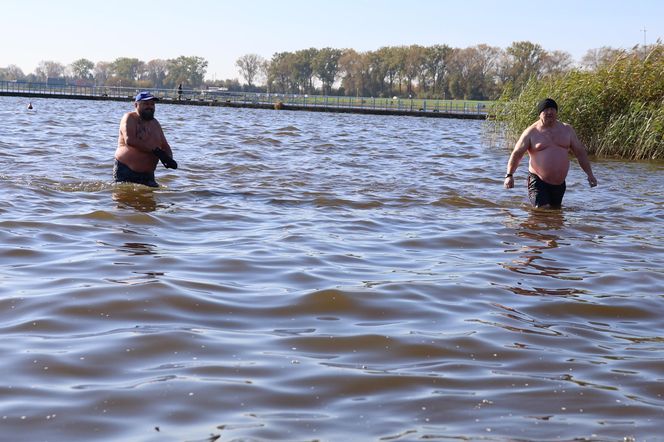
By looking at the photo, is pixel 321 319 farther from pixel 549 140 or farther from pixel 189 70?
pixel 189 70

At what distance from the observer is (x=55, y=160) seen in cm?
1802

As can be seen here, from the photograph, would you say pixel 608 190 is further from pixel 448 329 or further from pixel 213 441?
pixel 213 441

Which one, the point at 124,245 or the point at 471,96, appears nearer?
the point at 124,245

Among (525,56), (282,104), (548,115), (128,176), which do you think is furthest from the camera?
(525,56)

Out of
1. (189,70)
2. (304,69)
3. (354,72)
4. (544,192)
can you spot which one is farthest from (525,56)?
(544,192)

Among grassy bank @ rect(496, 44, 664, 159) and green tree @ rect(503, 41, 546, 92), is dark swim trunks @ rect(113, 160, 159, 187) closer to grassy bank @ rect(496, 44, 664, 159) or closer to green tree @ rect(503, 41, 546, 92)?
grassy bank @ rect(496, 44, 664, 159)

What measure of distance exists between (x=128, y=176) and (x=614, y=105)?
1591cm

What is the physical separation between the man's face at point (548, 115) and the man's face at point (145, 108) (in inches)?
207

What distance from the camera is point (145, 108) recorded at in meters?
12.8

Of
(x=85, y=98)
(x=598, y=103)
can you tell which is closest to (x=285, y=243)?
(x=598, y=103)

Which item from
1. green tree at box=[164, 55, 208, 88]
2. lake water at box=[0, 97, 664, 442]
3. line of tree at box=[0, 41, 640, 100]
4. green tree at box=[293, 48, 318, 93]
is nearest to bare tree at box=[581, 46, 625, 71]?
lake water at box=[0, 97, 664, 442]

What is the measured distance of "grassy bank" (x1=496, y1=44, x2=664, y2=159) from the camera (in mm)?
23500

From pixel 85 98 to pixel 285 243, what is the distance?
7835 centimetres

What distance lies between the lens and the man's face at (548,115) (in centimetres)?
1222
